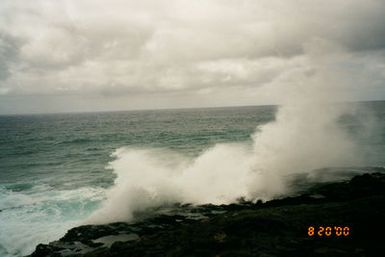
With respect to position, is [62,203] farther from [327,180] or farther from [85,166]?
[327,180]

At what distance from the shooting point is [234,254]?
8789 mm

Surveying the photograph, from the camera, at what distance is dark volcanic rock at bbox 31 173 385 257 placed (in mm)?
8961

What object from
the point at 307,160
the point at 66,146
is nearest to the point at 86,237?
the point at 307,160

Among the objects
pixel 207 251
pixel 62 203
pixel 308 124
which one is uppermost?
pixel 308 124

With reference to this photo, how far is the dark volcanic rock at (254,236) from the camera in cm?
896

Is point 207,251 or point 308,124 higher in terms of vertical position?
point 308,124

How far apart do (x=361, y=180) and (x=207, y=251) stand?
11553mm

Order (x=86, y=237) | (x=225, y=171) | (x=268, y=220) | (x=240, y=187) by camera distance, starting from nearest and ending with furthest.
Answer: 1. (x=268, y=220)
2. (x=86, y=237)
3. (x=240, y=187)
4. (x=225, y=171)
